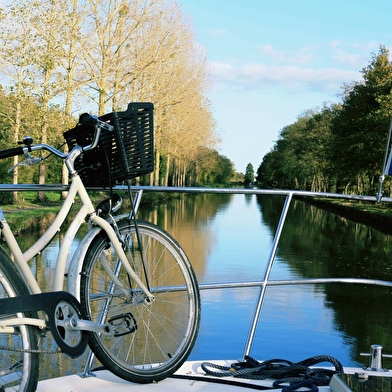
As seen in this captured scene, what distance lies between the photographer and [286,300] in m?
15.2

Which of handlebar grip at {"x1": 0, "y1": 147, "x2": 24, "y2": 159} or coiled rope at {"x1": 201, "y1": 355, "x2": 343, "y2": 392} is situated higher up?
handlebar grip at {"x1": 0, "y1": 147, "x2": 24, "y2": 159}

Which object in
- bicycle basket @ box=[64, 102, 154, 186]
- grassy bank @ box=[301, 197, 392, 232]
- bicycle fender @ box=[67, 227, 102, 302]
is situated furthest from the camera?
grassy bank @ box=[301, 197, 392, 232]

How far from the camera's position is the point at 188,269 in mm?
2893

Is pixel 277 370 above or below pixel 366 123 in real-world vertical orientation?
below

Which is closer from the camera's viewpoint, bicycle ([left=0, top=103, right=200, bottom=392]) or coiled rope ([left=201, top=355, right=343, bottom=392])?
bicycle ([left=0, top=103, right=200, bottom=392])

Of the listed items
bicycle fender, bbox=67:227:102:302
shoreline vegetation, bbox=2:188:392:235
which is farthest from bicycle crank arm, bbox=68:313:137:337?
shoreline vegetation, bbox=2:188:392:235

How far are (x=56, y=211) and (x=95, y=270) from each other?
851 inches

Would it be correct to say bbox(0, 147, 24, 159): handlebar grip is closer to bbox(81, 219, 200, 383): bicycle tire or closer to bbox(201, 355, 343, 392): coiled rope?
bbox(81, 219, 200, 383): bicycle tire

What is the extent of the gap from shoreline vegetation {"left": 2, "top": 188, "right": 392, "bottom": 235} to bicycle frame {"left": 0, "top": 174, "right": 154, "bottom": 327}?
0.08 m

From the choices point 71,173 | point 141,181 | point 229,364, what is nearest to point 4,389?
point 71,173

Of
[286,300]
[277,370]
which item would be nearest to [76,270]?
[277,370]

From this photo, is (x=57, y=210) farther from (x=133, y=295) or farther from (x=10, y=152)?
(x=10, y=152)

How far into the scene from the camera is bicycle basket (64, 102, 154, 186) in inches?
106

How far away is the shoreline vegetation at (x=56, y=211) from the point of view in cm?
2091
